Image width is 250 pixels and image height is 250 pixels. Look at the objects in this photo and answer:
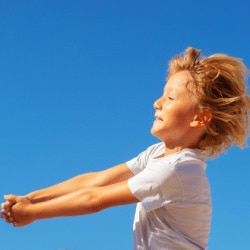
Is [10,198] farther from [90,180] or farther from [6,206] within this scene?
[90,180]

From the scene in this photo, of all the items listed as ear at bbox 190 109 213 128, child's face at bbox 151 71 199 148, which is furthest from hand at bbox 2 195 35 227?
ear at bbox 190 109 213 128

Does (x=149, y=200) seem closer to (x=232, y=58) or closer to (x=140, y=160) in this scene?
(x=140, y=160)

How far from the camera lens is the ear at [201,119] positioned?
512 centimetres

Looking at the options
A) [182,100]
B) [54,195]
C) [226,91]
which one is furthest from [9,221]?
[226,91]

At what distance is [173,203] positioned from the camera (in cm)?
480

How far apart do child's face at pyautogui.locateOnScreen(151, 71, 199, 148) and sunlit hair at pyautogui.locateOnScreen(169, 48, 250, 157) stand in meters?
0.08

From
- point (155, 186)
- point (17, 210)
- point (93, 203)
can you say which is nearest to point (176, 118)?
point (155, 186)

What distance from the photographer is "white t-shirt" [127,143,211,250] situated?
15.4 ft

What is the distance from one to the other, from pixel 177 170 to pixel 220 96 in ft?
2.76

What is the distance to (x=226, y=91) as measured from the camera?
206 inches

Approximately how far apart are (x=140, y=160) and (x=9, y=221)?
1.34 metres

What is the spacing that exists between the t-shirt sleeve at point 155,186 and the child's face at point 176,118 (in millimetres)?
428

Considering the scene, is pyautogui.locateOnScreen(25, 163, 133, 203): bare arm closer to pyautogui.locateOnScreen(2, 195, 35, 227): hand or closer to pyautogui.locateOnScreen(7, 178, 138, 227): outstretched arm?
pyautogui.locateOnScreen(2, 195, 35, 227): hand

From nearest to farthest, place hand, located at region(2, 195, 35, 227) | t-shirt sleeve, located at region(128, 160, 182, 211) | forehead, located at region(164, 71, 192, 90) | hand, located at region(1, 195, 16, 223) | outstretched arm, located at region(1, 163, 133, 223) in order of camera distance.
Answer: t-shirt sleeve, located at region(128, 160, 182, 211), hand, located at region(2, 195, 35, 227), hand, located at region(1, 195, 16, 223), forehead, located at region(164, 71, 192, 90), outstretched arm, located at region(1, 163, 133, 223)
